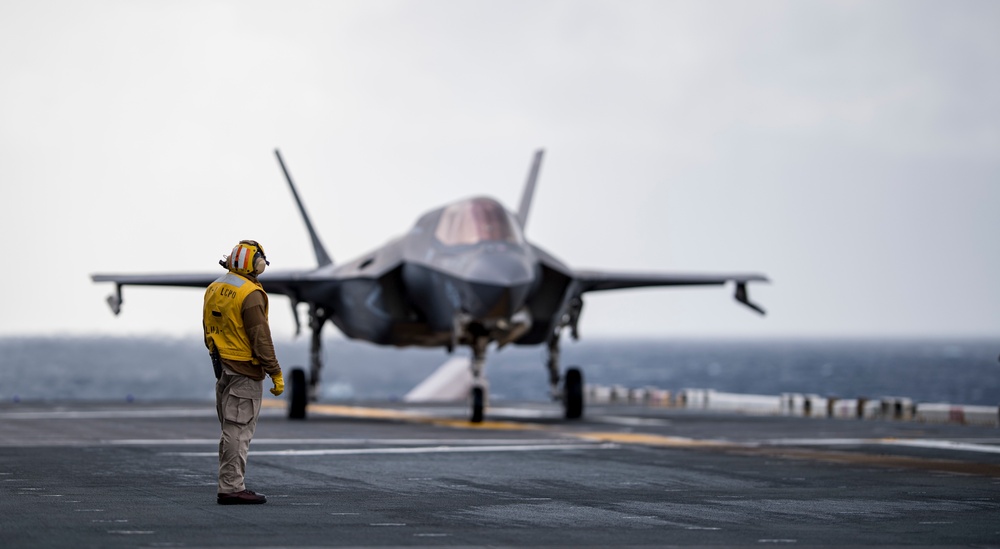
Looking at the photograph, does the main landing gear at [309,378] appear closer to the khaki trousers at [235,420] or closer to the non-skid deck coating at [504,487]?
the non-skid deck coating at [504,487]

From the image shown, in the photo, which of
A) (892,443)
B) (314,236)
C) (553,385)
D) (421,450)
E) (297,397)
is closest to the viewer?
(421,450)

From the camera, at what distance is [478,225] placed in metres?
22.7

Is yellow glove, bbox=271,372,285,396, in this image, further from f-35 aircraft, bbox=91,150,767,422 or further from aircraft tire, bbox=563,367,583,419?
aircraft tire, bbox=563,367,583,419

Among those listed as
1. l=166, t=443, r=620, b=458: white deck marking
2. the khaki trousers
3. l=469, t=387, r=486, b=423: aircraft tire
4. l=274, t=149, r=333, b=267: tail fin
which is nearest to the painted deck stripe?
l=166, t=443, r=620, b=458: white deck marking

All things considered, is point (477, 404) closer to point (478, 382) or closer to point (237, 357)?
point (478, 382)

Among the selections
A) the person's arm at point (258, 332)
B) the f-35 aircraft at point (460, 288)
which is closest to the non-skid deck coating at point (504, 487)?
the person's arm at point (258, 332)

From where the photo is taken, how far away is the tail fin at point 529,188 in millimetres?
27062

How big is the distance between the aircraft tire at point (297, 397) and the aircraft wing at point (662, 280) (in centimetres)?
535

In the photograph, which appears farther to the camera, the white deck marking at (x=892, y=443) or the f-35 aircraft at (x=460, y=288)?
the f-35 aircraft at (x=460, y=288)

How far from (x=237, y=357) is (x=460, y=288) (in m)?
11.9

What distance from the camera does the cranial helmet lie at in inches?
413

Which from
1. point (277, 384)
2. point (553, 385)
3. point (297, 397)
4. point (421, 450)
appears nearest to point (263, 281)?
point (297, 397)

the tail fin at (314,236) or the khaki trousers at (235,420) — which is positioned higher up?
the tail fin at (314,236)

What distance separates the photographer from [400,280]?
2427cm
